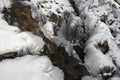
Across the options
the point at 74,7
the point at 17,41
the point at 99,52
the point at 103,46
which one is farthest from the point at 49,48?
the point at 74,7

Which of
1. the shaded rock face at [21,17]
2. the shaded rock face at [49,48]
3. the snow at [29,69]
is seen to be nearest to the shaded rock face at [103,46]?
the shaded rock face at [49,48]

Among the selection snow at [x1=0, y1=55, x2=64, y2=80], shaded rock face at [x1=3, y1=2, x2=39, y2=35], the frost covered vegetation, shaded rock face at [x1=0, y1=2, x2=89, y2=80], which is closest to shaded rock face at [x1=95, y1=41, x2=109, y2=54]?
the frost covered vegetation

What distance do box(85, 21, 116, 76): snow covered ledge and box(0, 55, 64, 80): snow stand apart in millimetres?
685

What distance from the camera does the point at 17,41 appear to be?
5.09 m

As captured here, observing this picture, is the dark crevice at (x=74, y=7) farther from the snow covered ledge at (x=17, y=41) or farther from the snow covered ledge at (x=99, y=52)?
the snow covered ledge at (x=17, y=41)

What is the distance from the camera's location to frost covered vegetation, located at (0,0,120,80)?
4.99m

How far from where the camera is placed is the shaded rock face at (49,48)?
5.33m

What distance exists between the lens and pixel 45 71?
16.3 feet

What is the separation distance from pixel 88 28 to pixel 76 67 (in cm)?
108

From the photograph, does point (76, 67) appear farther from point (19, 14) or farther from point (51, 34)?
point (19, 14)

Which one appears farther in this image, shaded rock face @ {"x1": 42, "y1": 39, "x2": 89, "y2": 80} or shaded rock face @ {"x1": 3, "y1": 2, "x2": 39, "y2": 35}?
shaded rock face @ {"x1": 3, "y1": 2, "x2": 39, "y2": 35}

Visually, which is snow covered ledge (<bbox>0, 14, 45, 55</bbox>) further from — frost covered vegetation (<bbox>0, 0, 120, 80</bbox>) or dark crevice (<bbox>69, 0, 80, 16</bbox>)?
dark crevice (<bbox>69, 0, 80, 16</bbox>)

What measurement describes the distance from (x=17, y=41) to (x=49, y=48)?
2.18ft

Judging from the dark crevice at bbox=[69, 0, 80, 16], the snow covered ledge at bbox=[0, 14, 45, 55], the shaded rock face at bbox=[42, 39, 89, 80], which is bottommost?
the shaded rock face at bbox=[42, 39, 89, 80]
